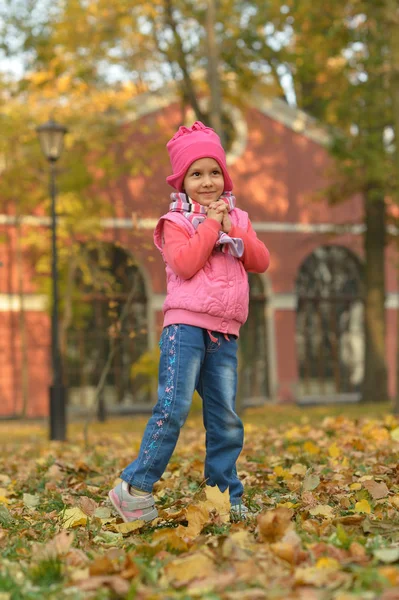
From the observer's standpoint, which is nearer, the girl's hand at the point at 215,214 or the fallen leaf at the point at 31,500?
the girl's hand at the point at 215,214

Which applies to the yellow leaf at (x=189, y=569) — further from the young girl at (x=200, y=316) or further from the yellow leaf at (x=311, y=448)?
the yellow leaf at (x=311, y=448)

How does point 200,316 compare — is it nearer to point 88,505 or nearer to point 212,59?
point 88,505

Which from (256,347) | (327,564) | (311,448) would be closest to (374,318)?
(256,347)

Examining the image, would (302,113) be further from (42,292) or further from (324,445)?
(324,445)

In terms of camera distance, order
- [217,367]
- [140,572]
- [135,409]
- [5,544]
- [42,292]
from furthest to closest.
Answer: [135,409] < [42,292] < [217,367] < [5,544] < [140,572]

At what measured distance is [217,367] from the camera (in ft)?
13.9

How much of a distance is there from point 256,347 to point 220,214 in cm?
2026

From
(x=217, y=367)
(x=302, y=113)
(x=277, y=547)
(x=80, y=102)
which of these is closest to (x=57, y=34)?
(x=80, y=102)

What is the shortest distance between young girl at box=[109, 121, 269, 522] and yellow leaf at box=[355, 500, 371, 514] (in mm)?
516

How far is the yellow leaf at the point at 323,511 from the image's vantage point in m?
3.93

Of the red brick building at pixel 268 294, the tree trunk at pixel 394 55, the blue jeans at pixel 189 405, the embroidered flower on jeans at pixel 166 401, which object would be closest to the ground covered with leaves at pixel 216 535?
the blue jeans at pixel 189 405

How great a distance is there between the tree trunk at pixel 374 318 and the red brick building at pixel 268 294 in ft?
7.05

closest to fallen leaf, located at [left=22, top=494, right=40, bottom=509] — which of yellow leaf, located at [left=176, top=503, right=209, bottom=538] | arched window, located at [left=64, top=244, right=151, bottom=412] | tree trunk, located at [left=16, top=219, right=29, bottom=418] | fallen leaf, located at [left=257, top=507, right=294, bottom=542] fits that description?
yellow leaf, located at [left=176, top=503, right=209, bottom=538]

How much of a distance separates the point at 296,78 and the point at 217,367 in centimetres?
1398
